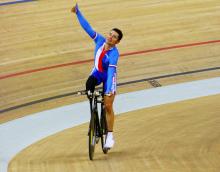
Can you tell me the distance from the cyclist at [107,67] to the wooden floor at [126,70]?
49cm

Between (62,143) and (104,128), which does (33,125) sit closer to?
(62,143)

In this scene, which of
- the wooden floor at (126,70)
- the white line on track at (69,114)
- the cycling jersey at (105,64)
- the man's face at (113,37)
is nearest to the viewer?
the cycling jersey at (105,64)

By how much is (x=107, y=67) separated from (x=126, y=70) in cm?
272

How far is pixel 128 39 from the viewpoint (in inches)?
393

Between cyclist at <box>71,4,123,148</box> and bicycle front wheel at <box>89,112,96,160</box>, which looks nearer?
cyclist at <box>71,4,123,148</box>

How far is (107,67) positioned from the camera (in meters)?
6.20

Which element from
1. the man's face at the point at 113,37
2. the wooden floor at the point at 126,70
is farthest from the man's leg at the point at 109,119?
the man's face at the point at 113,37

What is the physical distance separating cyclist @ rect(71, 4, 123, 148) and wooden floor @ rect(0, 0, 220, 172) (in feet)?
1.59

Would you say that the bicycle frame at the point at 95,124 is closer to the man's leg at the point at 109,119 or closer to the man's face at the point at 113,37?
the man's leg at the point at 109,119

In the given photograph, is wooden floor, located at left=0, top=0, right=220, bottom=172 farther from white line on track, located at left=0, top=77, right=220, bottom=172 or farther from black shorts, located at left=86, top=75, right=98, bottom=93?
black shorts, located at left=86, top=75, right=98, bottom=93

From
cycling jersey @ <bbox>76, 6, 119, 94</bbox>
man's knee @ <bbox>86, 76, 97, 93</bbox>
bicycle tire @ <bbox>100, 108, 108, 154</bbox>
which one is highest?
cycling jersey @ <bbox>76, 6, 119, 94</bbox>

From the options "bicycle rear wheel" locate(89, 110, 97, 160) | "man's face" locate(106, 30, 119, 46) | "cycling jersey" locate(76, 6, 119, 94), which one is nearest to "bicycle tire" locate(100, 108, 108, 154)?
"bicycle rear wheel" locate(89, 110, 97, 160)

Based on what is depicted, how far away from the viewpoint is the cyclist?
598cm

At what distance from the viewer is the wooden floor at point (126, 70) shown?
6227 mm
